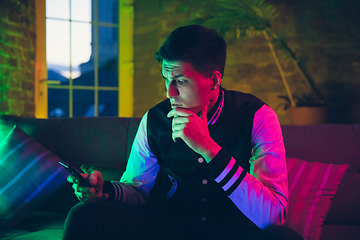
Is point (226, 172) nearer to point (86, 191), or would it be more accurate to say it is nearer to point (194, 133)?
point (194, 133)

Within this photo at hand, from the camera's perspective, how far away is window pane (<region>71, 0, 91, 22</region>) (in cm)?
370

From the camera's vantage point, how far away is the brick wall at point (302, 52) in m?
3.52

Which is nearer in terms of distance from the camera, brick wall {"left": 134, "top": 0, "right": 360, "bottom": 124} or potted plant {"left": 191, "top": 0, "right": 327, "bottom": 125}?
potted plant {"left": 191, "top": 0, "right": 327, "bottom": 125}

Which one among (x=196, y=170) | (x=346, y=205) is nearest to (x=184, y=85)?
(x=196, y=170)

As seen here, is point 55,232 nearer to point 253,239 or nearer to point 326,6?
point 253,239

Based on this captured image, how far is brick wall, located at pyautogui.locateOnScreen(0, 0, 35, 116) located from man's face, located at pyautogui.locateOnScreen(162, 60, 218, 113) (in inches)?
91.3

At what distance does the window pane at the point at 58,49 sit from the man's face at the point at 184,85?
280 cm

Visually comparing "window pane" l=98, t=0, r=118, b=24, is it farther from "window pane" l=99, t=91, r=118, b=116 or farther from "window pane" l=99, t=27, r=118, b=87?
"window pane" l=99, t=91, r=118, b=116

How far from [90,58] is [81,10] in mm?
574

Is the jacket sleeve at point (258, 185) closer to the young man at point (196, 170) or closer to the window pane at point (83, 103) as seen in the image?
the young man at point (196, 170)

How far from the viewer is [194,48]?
3.95ft

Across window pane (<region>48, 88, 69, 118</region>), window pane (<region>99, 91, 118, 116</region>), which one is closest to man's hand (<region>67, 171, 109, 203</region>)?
window pane (<region>48, 88, 69, 118</region>)

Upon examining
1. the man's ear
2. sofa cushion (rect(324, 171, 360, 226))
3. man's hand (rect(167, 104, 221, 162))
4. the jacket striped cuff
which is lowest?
sofa cushion (rect(324, 171, 360, 226))

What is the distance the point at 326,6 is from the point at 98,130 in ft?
9.90
